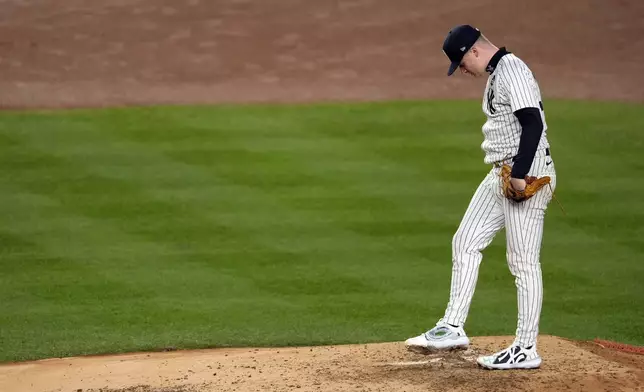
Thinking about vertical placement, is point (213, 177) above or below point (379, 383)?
above

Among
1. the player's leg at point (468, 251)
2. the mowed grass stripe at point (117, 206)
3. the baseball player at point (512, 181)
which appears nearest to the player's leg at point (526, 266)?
the baseball player at point (512, 181)

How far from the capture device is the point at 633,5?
14.5m

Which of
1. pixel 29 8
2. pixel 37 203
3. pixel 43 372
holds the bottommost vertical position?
pixel 43 372

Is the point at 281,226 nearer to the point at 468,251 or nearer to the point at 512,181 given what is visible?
the point at 468,251

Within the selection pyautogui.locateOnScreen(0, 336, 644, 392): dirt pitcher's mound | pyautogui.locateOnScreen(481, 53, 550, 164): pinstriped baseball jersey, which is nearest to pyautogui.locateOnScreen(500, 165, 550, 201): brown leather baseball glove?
pyautogui.locateOnScreen(481, 53, 550, 164): pinstriped baseball jersey

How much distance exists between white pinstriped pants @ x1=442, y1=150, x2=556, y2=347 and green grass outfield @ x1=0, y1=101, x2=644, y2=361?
141cm

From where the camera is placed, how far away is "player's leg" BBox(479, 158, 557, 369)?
580 centimetres

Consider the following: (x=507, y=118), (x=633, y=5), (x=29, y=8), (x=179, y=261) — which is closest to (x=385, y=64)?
(x=633, y=5)

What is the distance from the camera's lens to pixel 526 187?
223 inches

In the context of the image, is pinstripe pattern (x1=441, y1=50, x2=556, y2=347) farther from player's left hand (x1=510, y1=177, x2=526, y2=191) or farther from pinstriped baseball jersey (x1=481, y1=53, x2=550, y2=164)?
player's left hand (x1=510, y1=177, x2=526, y2=191)

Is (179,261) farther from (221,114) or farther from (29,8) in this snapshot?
(29,8)

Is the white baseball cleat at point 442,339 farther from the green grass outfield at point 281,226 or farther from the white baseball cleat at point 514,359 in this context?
the green grass outfield at point 281,226

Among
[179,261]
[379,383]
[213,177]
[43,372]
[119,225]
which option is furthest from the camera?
[213,177]

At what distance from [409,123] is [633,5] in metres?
4.27
